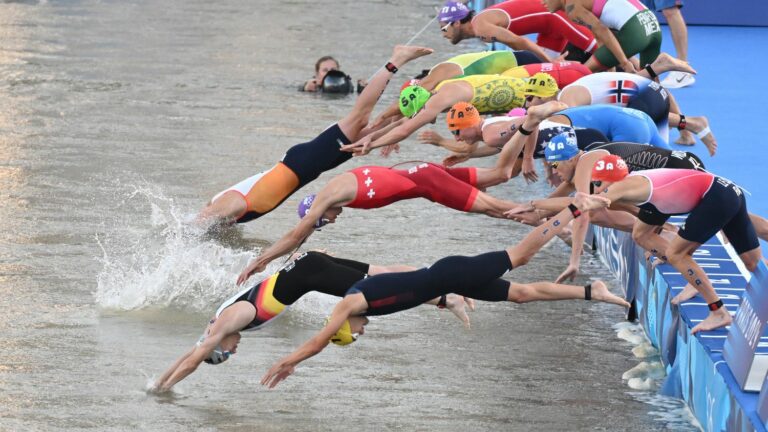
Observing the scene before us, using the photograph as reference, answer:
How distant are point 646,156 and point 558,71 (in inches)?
111

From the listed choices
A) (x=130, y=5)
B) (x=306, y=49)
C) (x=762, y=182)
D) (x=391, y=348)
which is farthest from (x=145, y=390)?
(x=130, y=5)

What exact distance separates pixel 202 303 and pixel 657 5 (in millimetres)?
7367

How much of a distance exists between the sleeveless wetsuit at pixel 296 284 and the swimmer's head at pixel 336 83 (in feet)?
31.7

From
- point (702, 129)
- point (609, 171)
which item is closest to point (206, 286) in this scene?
point (609, 171)

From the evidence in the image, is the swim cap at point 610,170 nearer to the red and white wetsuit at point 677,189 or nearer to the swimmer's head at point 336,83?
the red and white wetsuit at point 677,189

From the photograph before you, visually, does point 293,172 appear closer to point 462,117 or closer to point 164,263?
point 164,263

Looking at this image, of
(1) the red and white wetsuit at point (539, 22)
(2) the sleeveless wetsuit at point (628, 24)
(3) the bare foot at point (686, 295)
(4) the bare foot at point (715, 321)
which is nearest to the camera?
(4) the bare foot at point (715, 321)

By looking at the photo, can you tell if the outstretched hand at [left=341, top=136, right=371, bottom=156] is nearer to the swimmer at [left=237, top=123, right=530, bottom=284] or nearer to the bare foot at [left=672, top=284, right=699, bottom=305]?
the swimmer at [left=237, top=123, right=530, bottom=284]

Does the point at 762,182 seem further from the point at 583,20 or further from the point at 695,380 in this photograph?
the point at 695,380

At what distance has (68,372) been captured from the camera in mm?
9711

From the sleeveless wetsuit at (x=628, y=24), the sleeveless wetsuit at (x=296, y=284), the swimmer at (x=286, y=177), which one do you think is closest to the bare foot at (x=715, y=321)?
the sleeveless wetsuit at (x=296, y=284)

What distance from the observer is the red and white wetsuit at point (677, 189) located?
8914mm

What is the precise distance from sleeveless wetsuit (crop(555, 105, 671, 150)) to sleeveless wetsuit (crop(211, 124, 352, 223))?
2302 millimetres

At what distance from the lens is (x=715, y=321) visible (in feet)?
29.2
